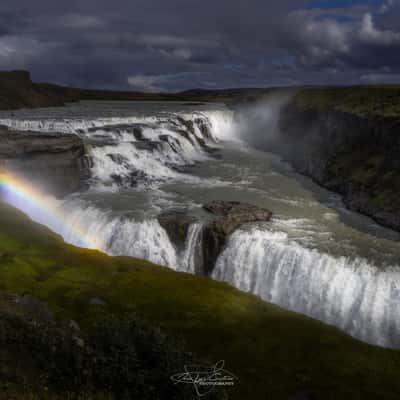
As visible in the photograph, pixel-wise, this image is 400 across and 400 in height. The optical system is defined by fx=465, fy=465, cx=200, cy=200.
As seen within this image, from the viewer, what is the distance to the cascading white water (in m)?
24.6

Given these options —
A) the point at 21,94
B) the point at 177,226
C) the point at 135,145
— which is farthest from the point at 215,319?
the point at 21,94

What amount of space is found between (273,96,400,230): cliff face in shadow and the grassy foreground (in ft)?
53.1

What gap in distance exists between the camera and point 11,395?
35.2ft

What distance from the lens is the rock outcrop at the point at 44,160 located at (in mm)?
40000

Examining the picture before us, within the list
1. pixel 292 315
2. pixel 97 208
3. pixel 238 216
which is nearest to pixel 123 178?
pixel 97 208

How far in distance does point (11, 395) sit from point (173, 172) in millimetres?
40548

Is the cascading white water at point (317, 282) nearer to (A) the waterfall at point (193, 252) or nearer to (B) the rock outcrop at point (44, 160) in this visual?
(A) the waterfall at point (193, 252)

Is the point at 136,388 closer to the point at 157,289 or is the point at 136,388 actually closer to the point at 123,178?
the point at 157,289

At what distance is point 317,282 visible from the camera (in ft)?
87.4

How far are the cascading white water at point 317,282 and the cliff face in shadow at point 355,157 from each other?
8891mm

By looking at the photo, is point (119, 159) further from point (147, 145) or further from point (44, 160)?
point (44, 160)
